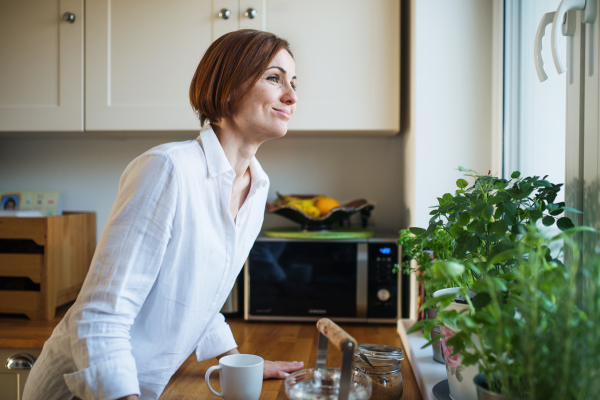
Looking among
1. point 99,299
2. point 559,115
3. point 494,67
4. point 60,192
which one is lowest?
point 99,299

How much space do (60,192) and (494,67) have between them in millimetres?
1778

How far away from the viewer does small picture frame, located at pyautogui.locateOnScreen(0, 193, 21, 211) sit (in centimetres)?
185

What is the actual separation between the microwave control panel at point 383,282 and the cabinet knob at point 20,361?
1.02 m

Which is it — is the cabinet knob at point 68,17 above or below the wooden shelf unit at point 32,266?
above

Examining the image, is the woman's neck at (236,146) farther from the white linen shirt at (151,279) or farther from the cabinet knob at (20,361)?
the cabinet knob at (20,361)

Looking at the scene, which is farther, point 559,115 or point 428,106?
point 428,106

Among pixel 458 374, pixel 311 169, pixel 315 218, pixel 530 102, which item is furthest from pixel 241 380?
pixel 311 169

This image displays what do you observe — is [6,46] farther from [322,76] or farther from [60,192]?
[322,76]

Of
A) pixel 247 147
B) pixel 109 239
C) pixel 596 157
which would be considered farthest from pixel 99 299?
pixel 596 157

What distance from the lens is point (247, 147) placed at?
0.95 m

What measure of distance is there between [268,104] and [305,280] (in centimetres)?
71

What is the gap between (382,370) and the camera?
30.1 inches

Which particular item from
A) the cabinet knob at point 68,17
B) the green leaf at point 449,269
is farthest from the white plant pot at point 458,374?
the cabinet knob at point 68,17

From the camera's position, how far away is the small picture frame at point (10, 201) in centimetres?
185
